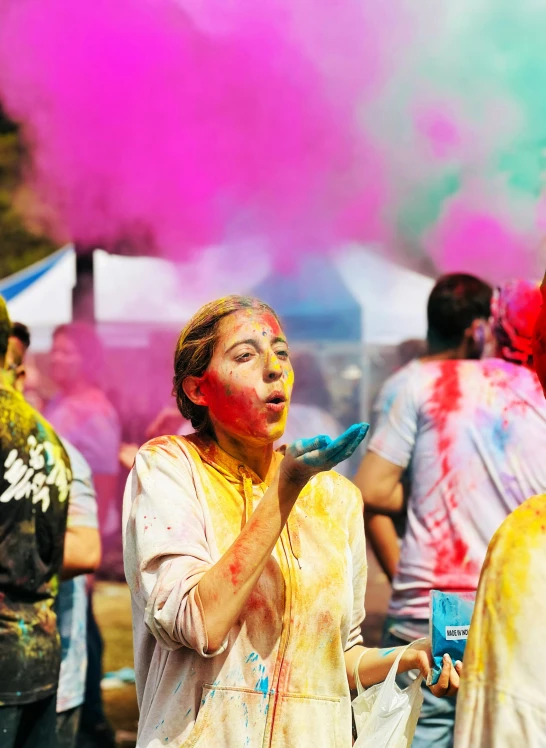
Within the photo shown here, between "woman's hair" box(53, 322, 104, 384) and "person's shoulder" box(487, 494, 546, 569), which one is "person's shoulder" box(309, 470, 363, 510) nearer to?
"person's shoulder" box(487, 494, 546, 569)

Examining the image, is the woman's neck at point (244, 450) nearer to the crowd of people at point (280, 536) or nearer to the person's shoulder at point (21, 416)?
the crowd of people at point (280, 536)

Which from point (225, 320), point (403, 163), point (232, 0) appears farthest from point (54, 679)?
point (232, 0)

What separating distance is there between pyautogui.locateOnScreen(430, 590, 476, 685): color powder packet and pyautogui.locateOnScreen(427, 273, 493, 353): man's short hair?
2.27 m

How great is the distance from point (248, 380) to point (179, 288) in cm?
287

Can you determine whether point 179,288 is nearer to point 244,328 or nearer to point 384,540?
point 384,540

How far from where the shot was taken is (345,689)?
2289 mm

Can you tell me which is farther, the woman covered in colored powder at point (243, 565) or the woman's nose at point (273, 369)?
the woman's nose at point (273, 369)

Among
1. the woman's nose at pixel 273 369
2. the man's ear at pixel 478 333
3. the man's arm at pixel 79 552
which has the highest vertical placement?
the woman's nose at pixel 273 369

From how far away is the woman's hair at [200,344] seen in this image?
2438mm

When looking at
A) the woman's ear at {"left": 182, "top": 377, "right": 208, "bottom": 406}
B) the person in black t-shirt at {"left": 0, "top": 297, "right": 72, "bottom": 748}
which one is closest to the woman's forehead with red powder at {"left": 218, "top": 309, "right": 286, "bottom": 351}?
the woman's ear at {"left": 182, "top": 377, "right": 208, "bottom": 406}

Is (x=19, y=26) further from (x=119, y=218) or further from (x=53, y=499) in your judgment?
(x=53, y=499)

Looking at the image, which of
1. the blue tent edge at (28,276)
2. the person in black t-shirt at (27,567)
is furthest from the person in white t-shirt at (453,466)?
the blue tent edge at (28,276)

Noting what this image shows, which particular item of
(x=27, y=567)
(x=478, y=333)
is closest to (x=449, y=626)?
(x=27, y=567)

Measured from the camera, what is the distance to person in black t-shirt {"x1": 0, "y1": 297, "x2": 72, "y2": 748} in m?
3.40
